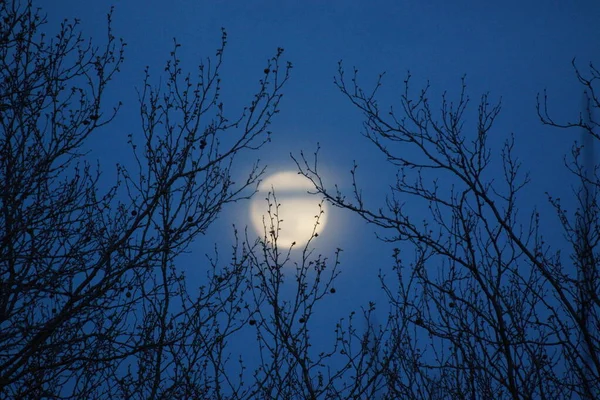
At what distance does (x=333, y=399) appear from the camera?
6.38m

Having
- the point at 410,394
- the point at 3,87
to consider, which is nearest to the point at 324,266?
the point at 410,394

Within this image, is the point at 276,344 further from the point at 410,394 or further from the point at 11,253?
the point at 11,253

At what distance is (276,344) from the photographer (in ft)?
18.4

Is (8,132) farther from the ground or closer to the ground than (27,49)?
closer to the ground

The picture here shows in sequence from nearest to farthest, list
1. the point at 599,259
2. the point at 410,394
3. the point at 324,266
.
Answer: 1. the point at 599,259
2. the point at 410,394
3. the point at 324,266

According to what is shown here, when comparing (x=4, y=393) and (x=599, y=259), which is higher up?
(x=599, y=259)

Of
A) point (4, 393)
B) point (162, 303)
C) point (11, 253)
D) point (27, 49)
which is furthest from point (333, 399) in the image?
point (27, 49)

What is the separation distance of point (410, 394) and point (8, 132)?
4.74 m

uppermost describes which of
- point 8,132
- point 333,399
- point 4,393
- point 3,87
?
point 3,87

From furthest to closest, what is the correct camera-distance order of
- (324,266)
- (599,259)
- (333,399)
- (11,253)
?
1. (333,399)
2. (324,266)
3. (599,259)
4. (11,253)

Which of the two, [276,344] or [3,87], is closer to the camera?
[3,87]

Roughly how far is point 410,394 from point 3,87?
509cm

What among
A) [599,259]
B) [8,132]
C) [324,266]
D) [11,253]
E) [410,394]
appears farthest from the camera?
[324,266]

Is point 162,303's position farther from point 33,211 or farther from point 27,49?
point 27,49
